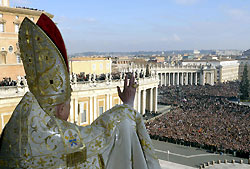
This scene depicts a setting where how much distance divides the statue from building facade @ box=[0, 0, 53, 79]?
95.2 feet

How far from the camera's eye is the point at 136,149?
4.41 meters

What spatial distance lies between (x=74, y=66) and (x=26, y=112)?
41.7 metres

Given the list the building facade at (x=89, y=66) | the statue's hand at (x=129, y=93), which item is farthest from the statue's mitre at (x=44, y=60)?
the building facade at (x=89, y=66)

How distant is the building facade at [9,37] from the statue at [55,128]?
29025mm

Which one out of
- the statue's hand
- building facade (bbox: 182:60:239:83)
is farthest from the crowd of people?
building facade (bbox: 182:60:239:83)

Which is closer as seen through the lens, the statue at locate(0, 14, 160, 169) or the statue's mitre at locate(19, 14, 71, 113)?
the statue at locate(0, 14, 160, 169)

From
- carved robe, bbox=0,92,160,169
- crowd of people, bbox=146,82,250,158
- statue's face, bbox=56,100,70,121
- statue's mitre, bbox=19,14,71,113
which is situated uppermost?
statue's mitre, bbox=19,14,71,113

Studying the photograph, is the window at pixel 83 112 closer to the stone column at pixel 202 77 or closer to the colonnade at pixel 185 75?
the colonnade at pixel 185 75

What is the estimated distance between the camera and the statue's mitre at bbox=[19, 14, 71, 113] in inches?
147

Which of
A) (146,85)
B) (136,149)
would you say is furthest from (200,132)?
(136,149)

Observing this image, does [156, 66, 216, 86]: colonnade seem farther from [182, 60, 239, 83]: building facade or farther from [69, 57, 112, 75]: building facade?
[69, 57, 112, 75]: building facade

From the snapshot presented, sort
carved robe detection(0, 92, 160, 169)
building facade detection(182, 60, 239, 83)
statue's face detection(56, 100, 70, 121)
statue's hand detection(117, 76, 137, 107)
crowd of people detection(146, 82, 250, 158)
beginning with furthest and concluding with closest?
building facade detection(182, 60, 239, 83) → crowd of people detection(146, 82, 250, 158) → statue's hand detection(117, 76, 137, 107) → statue's face detection(56, 100, 70, 121) → carved robe detection(0, 92, 160, 169)

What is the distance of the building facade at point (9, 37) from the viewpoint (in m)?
30.0

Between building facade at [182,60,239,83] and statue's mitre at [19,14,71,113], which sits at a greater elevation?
statue's mitre at [19,14,71,113]
